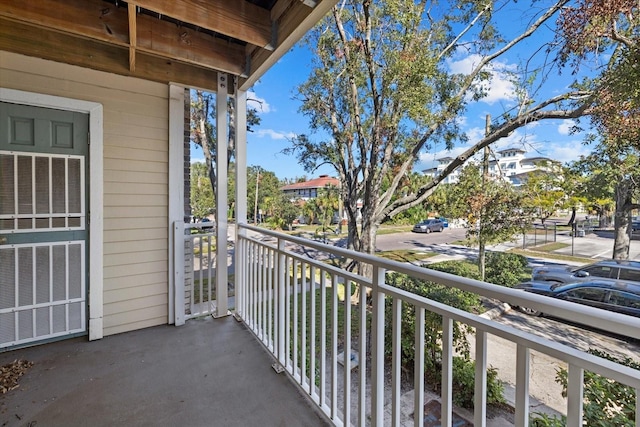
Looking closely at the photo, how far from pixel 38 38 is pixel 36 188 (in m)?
1.15

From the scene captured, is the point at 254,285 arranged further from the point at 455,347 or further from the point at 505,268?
the point at 505,268

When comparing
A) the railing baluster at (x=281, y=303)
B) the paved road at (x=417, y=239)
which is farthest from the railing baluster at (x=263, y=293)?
the paved road at (x=417, y=239)

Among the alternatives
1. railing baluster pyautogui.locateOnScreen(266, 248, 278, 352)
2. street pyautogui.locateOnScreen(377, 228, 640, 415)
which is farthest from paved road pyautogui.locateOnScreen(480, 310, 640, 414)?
railing baluster pyautogui.locateOnScreen(266, 248, 278, 352)

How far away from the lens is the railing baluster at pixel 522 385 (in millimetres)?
731

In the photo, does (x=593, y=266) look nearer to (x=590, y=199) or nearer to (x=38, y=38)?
(x=590, y=199)

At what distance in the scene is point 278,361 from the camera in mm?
2043

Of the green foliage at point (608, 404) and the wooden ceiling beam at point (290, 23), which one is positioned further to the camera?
the wooden ceiling beam at point (290, 23)

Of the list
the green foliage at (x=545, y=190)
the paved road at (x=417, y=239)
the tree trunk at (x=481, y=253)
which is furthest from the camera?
the paved road at (x=417, y=239)

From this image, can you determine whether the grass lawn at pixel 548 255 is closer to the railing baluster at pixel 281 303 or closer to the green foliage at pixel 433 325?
the green foliage at pixel 433 325

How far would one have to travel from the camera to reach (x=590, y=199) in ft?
A: 9.27

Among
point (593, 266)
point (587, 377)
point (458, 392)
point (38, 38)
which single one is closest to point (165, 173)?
point (38, 38)

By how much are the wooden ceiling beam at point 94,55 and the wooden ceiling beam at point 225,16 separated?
1064 mm

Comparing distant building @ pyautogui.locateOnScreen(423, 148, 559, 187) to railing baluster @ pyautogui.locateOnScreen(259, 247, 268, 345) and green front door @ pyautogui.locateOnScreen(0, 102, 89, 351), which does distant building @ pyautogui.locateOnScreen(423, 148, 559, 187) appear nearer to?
railing baluster @ pyautogui.locateOnScreen(259, 247, 268, 345)

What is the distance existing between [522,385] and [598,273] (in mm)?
1910
